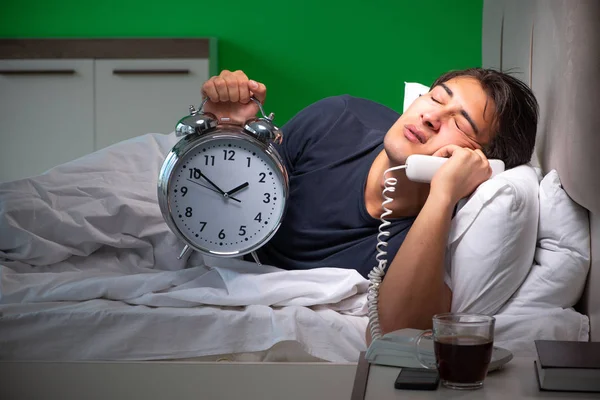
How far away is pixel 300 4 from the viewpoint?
4410 millimetres

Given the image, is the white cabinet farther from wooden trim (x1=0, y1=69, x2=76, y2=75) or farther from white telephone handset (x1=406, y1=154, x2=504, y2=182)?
white telephone handset (x1=406, y1=154, x2=504, y2=182)

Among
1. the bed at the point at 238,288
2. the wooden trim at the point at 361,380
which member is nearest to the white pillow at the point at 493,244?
the bed at the point at 238,288

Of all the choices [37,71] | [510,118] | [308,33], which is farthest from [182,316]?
[308,33]

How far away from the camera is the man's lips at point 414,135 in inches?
70.5

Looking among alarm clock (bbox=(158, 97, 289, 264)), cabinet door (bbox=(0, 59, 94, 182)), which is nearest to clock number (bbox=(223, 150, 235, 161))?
alarm clock (bbox=(158, 97, 289, 264))

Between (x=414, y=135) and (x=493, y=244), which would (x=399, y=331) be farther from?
(x=414, y=135)

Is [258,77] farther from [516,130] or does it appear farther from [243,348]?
[243,348]

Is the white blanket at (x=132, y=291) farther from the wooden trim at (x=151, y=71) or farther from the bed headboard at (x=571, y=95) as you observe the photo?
the wooden trim at (x=151, y=71)

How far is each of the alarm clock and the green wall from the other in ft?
8.86

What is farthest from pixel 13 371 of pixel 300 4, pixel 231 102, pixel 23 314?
pixel 300 4

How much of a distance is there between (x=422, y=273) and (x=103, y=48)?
2.95 m

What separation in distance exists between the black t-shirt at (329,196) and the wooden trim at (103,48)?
211 centimetres

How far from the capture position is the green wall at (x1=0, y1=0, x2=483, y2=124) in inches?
172

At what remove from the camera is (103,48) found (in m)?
4.13
